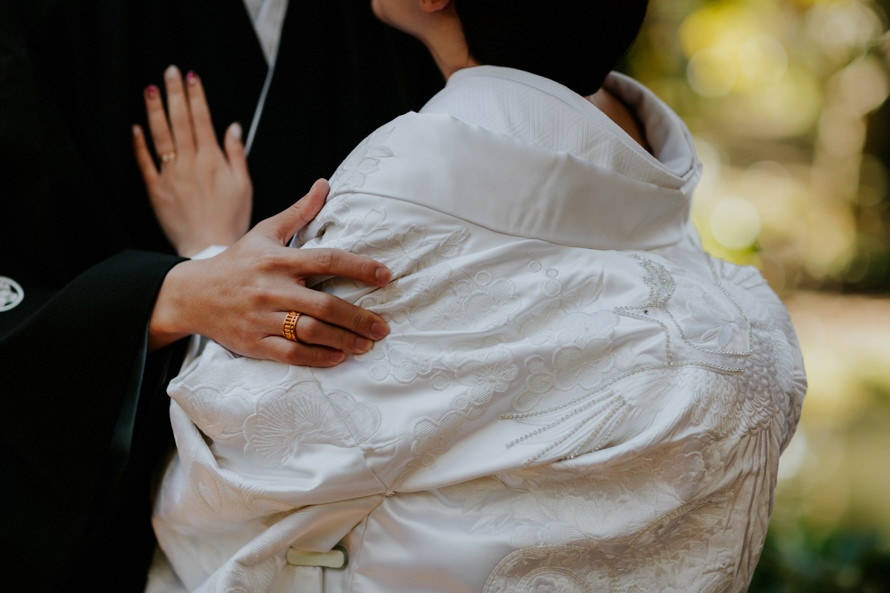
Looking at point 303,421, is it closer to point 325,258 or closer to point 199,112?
point 325,258

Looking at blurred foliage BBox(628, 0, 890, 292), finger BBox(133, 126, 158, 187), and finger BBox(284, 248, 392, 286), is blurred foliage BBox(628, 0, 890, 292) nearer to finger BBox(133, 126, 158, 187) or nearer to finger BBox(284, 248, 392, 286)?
finger BBox(133, 126, 158, 187)

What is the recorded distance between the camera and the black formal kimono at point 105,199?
101 centimetres

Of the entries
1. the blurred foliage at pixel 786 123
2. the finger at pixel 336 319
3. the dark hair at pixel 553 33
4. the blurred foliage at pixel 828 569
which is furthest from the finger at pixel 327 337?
the blurred foliage at pixel 786 123

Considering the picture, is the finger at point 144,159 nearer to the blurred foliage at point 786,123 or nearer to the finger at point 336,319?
the finger at point 336,319

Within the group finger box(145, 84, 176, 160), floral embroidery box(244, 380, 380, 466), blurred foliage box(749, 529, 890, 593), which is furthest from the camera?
blurred foliage box(749, 529, 890, 593)

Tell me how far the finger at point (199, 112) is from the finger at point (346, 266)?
0.60 metres

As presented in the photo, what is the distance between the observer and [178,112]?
1.34m

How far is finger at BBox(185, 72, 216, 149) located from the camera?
1348 mm

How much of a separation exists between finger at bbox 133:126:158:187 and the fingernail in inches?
27.1

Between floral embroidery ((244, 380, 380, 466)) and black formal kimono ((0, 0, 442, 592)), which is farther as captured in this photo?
black formal kimono ((0, 0, 442, 592))

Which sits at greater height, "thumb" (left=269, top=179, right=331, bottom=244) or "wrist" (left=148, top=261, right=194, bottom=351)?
"thumb" (left=269, top=179, right=331, bottom=244)

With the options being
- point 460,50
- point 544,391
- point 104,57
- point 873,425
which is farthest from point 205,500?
point 873,425

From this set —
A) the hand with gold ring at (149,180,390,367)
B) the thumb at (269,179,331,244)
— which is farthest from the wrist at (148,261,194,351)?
the thumb at (269,179,331,244)

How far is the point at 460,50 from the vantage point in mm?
1083
